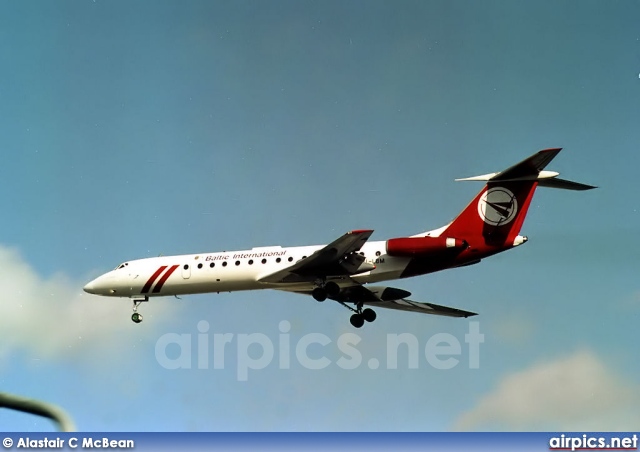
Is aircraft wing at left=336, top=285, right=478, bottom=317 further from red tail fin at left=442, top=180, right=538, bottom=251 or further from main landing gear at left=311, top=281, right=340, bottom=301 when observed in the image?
red tail fin at left=442, top=180, right=538, bottom=251

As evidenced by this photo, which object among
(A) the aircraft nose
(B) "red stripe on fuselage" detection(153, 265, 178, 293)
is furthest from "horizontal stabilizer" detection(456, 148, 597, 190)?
(A) the aircraft nose

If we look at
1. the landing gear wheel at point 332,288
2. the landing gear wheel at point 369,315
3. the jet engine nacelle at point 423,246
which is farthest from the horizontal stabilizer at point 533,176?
the landing gear wheel at point 369,315

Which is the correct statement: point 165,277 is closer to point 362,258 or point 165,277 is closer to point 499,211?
point 362,258

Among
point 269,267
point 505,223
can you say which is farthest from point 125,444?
point 505,223

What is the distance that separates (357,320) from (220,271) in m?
6.03

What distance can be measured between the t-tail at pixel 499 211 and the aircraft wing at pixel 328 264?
12.0 ft

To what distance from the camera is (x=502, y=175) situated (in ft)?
83.4

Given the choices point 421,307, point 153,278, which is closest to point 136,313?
point 153,278

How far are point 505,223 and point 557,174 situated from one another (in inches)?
99.3

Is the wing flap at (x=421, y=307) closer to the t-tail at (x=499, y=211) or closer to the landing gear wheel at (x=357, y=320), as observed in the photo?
the landing gear wheel at (x=357, y=320)

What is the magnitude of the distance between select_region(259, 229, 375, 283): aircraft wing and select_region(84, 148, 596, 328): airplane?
0.04m

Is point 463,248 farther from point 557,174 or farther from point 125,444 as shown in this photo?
point 125,444

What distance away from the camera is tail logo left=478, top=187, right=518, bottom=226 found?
1011 inches

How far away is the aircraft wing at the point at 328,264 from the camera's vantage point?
82.2 feet
